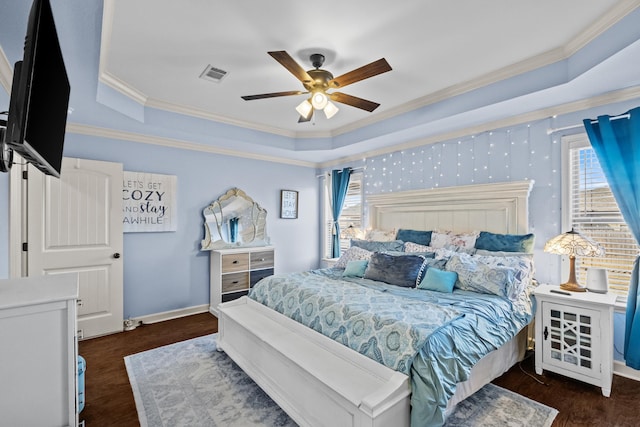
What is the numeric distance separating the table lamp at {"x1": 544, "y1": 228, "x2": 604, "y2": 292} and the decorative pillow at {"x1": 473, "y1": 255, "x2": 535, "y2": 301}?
9.0 inches

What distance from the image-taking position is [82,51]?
7.05 ft

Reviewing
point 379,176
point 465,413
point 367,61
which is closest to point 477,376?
point 465,413

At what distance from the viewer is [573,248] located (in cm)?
258

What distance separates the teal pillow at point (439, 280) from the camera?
264cm

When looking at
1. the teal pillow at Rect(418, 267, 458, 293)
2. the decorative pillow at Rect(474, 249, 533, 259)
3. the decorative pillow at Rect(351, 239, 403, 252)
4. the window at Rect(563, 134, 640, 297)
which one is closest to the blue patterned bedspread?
the teal pillow at Rect(418, 267, 458, 293)

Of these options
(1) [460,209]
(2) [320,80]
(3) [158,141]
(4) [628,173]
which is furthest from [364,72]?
(3) [158,141]

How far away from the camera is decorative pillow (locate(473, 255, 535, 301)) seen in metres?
2.52

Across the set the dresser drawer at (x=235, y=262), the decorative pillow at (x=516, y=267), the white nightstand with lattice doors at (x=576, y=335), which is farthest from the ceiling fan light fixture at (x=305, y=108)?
the white nightstand with lattice doors at (x=576, y=335)

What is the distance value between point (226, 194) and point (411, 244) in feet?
8.92

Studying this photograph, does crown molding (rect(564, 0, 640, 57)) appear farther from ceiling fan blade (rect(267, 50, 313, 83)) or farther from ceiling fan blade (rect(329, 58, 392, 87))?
ceiling fan blade (rect(267, 50, 313, 83))

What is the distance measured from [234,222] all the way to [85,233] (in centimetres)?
177

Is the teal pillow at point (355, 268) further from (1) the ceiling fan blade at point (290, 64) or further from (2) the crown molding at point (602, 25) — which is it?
(2) the crown molding at point (602, 25)

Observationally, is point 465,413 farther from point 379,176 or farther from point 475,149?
point 379,176

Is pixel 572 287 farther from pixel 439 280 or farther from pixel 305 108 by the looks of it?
pixel 305 108
